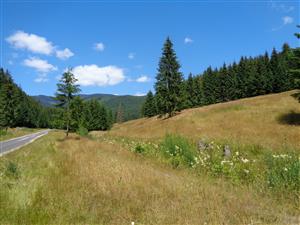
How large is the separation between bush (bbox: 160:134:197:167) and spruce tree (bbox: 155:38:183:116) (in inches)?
1371

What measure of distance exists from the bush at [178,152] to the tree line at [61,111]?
2448cm

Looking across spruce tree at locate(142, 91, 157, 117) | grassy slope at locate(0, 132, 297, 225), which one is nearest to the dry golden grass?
grassy slope at locate(0, 132, 297, 225)

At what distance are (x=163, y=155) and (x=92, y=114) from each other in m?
76.1

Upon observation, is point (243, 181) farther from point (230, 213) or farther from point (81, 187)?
point (81, 187)

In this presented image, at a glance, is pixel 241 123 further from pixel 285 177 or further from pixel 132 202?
pixel 132 202

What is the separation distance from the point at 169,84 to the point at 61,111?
1881cm

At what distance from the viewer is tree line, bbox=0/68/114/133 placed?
3412 centimetres

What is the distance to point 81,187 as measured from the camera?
628 cm

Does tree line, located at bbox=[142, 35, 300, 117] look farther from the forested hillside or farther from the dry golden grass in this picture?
the forested hillside

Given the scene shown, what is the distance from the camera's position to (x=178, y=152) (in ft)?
33.4

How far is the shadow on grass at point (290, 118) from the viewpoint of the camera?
29.9m

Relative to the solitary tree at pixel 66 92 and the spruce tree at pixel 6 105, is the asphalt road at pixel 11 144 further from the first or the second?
the spruce tree at pixel 6 105

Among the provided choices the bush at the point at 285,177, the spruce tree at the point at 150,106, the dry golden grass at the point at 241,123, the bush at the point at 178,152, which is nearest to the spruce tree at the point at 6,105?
the dry golden grass at the point at 241,123

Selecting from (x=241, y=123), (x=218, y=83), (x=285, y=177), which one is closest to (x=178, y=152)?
(x=285, y=177)
